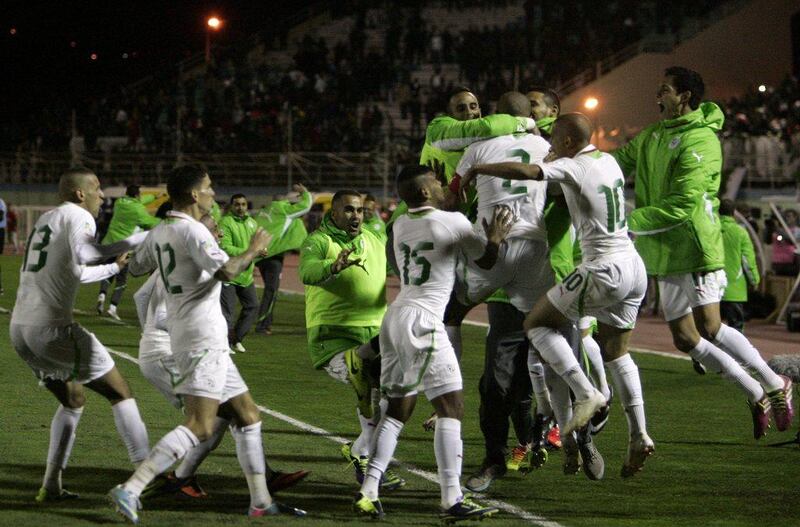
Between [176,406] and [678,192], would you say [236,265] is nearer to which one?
[176,406]

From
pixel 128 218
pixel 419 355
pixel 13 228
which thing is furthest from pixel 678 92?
pixel 13 228

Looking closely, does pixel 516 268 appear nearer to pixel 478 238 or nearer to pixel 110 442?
pixel 478 238

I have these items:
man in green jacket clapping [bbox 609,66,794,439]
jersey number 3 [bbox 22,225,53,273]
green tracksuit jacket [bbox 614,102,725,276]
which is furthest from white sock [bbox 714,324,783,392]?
jersey number 3 [bbox 22,225,53,273]

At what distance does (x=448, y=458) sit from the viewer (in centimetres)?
695

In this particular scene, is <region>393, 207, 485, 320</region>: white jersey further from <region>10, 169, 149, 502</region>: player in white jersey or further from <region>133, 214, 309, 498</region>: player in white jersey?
<region>10, 169, 149, 502</region>: player in white jersey

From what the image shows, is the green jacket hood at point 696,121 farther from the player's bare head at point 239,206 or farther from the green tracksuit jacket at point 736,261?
the player's bare head at point 239,206

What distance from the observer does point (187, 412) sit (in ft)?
23.0

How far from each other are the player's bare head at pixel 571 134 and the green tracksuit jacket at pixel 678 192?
49.3 inches

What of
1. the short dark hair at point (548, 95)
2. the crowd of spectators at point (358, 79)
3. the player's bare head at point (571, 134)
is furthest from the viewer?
the crowd of spectators at point (358, 79)

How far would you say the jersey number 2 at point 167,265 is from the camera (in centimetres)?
690

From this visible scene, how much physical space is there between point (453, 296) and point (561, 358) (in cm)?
144

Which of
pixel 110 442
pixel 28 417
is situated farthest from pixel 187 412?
pixel 28 417

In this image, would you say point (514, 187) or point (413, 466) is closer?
point (514, 187)

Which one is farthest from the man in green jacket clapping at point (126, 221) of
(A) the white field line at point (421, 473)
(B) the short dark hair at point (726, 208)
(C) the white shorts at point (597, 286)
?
(C) the white shorts at point (597, 286)
